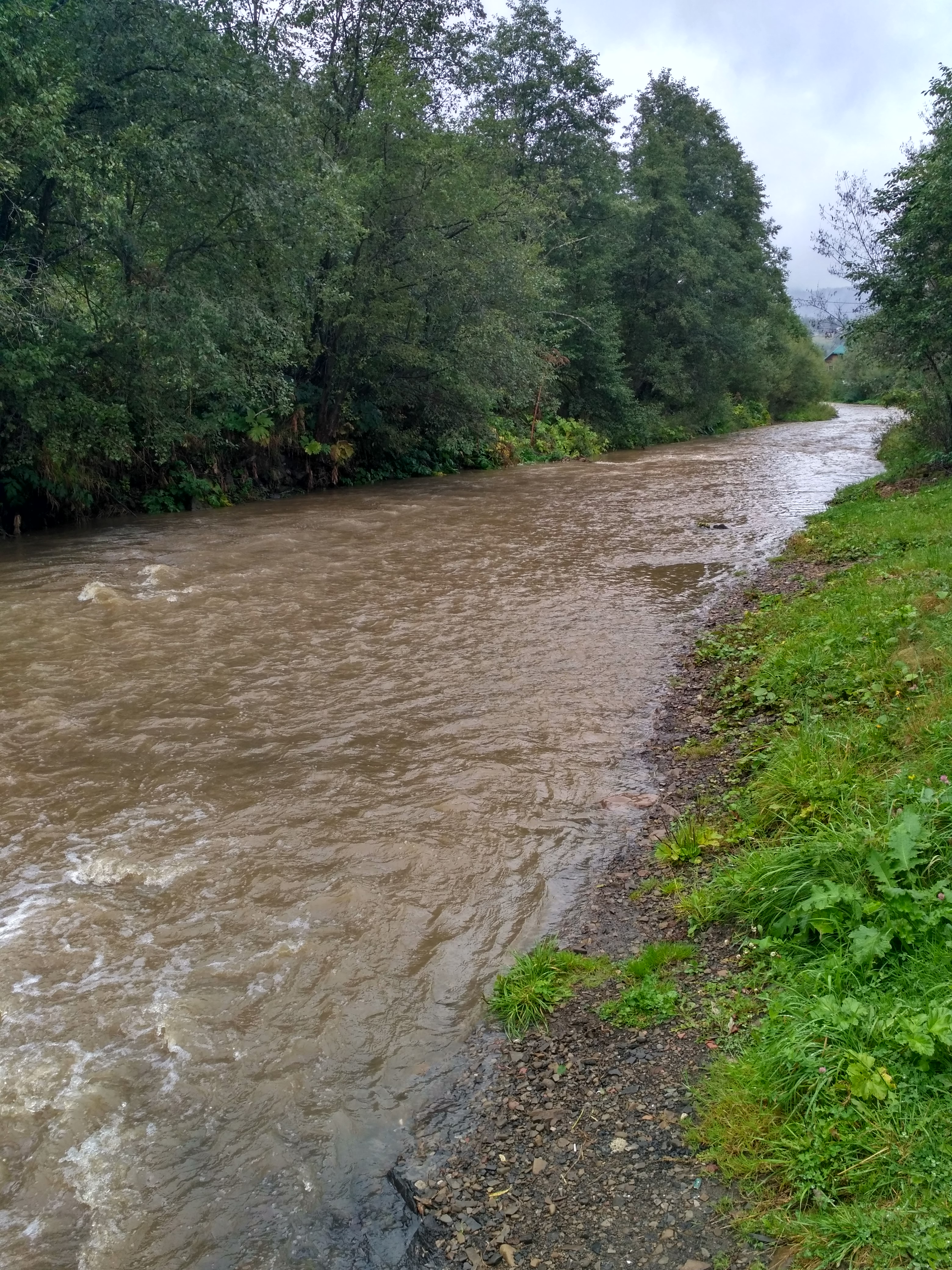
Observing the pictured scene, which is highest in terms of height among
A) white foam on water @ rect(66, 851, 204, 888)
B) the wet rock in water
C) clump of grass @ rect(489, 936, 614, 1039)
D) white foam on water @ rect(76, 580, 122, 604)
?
white foam on water @ rect(76, 580, 122, 604)

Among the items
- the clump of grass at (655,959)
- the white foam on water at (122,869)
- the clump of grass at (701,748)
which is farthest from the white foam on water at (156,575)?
the clump of grass at (655,959)

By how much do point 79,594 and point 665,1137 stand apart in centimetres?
1106

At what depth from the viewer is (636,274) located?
41.9 m

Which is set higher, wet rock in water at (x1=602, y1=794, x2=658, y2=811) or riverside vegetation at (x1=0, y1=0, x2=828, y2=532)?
riverside vegetation at (x1=0, y1=0, x2=828, y2=532)

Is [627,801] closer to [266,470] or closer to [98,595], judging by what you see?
[98,595]

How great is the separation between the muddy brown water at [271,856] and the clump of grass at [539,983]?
0.15m

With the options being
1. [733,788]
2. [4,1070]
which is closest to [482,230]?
[733,788]

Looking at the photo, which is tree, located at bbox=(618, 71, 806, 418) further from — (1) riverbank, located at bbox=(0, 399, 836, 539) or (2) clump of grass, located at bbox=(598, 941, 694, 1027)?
(2) clump of grass, located at bbox=(598, 941, 694, 1027)

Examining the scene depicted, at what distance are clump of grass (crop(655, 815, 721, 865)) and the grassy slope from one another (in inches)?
5.8

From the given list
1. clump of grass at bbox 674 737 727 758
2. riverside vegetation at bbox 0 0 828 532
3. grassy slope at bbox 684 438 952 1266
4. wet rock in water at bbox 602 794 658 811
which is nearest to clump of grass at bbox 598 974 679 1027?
grassy slope at bbox 684 438 952 1266

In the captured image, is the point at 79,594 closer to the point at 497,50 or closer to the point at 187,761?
the point at 187,761

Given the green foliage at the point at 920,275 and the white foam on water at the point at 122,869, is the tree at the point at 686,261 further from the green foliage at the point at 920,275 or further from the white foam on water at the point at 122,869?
the white foam on water at the point at 122,869

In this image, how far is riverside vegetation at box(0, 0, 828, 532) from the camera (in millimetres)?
13883

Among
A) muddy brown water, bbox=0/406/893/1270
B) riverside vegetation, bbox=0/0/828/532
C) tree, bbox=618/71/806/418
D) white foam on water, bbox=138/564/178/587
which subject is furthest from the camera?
tree, bbox=618/71/806/418
